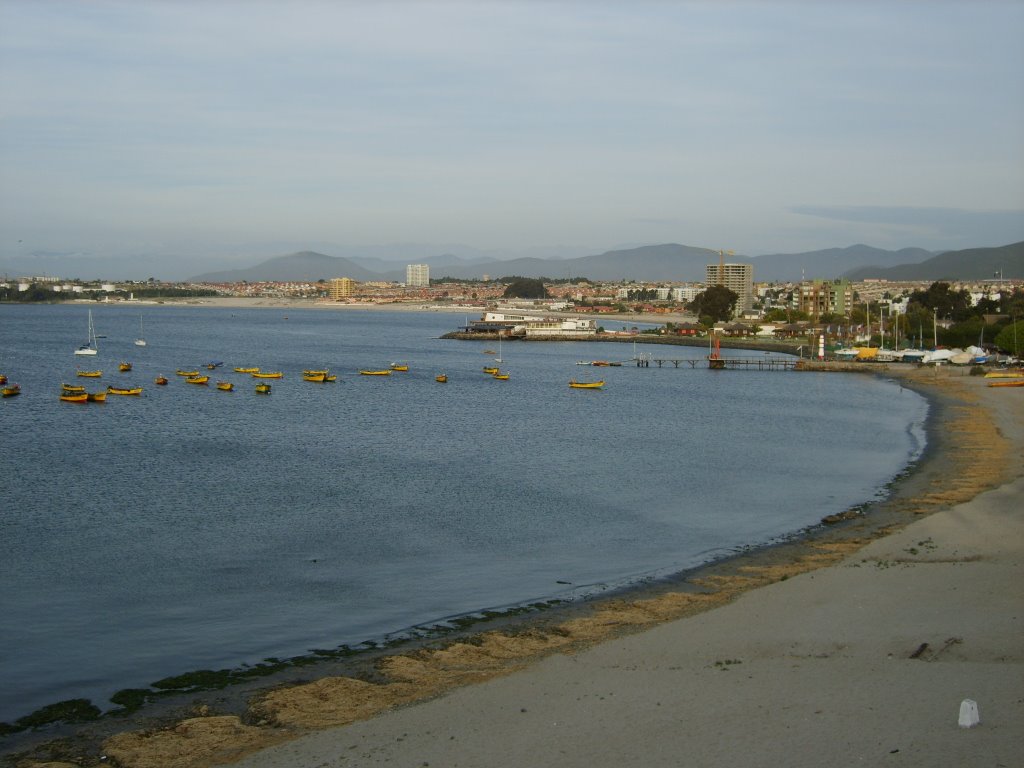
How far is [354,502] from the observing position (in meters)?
18.8

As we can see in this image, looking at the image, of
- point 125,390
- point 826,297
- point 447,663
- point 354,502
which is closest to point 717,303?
point 826,297

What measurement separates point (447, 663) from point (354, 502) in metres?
8.99

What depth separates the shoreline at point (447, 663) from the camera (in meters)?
8.35

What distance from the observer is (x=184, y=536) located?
52.6 feet

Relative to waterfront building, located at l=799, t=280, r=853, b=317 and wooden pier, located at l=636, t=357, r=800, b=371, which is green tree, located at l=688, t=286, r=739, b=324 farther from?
wooden pier, located at l=636, t=357, r=800, b=371

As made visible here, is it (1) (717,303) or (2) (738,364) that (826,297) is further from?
(2) (738,364)

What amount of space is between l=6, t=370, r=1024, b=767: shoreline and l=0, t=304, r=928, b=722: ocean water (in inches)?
32.4

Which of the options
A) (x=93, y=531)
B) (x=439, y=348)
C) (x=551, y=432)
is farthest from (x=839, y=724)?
(x=439, y=348)

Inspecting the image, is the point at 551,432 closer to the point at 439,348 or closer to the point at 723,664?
the point at 723,664

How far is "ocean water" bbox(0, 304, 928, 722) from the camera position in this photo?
11719 millimetres

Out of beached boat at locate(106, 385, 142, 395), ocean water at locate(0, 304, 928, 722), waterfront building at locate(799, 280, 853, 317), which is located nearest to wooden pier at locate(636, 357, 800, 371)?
ocean water at locate(0, 304, 928, 722)

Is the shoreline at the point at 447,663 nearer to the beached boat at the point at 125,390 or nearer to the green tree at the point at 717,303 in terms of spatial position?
the beached boat at the point at 125,390

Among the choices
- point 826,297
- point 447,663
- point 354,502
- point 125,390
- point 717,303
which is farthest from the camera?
point 826,297

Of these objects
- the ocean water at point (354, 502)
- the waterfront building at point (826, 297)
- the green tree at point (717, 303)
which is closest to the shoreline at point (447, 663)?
the ocean water at point (354, 502)
